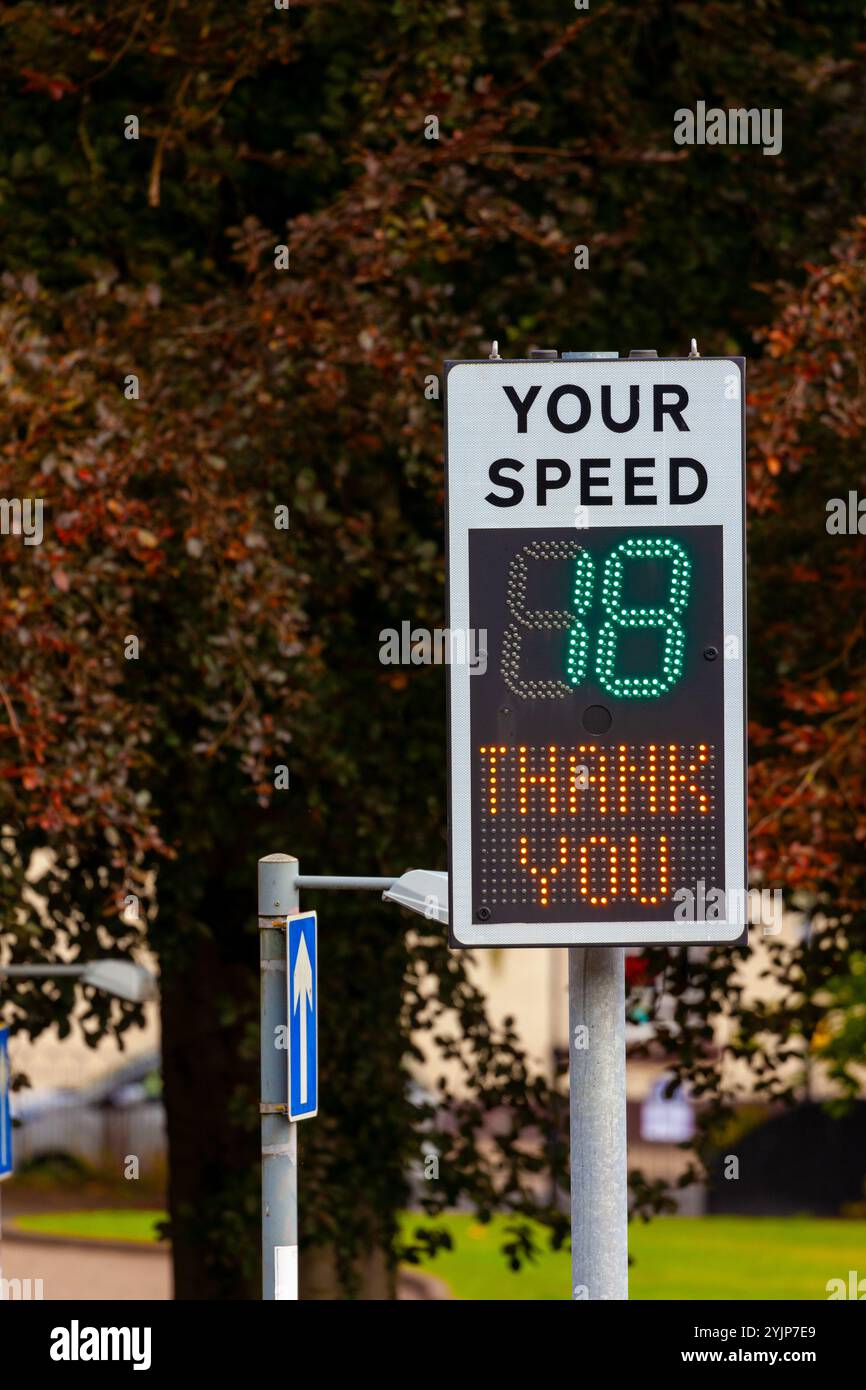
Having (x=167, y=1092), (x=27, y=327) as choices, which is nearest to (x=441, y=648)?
(x=27, y=327)

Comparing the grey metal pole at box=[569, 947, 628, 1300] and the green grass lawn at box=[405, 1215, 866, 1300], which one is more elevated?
the grey metal pole at box=[569, 947, 628, 1300]

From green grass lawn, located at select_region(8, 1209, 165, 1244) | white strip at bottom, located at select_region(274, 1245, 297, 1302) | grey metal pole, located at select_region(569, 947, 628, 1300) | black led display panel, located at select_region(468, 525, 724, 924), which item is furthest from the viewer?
green grass lawn, located at select_region(8, 1209, 165, 1244)

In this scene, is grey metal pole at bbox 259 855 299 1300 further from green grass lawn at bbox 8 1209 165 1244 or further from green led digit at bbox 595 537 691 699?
green grass lawn at bbox 8 1209 165 1244

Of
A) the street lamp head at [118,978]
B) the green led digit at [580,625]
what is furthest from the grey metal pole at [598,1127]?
the street lamp head at [118,978]

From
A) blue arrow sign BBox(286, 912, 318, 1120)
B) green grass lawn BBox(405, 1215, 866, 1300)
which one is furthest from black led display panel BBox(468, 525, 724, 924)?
green grass lawn BBox(405, 1215, 866, 1300)

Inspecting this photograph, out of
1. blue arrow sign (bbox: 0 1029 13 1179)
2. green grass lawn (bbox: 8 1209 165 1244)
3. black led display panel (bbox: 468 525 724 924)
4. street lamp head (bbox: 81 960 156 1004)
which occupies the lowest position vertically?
green grass lawn (bbox: 8 1209 165 1244)

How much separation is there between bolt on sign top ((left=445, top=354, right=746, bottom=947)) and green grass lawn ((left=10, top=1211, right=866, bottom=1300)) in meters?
15.8

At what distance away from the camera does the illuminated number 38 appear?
3.96 meters

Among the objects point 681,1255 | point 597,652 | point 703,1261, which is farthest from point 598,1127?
point 681,1255

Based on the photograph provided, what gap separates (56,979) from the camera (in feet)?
35.0

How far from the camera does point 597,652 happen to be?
156 inches

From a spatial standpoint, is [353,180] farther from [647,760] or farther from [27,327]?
[647,760]

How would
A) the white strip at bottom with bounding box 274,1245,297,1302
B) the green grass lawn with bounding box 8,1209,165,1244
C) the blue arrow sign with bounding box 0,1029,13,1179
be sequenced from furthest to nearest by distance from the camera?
1. the green grass lawn with bounding box 8,1209,165,1244
2. the blue arrow sign with bounding box 0,1029,13,1179
3. the white strip at bottom with bounding box 274,1245,297,1302

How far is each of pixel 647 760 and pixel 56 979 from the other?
23.5 ft
